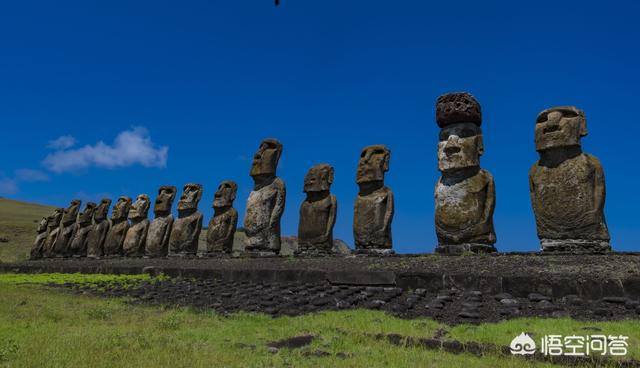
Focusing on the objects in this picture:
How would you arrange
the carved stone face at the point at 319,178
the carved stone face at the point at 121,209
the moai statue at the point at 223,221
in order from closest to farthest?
the carved stone face at the point at 319,178
the moai statue at the point at 223,221
the carved stone face at the point at 121,209

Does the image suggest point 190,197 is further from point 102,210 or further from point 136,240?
point 102,210

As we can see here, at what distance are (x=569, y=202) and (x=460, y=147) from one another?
2.77 metres

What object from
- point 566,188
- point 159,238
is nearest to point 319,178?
point 566,188

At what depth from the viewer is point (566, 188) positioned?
34.5ft

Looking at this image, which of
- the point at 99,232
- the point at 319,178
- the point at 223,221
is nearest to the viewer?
the point at 319,178

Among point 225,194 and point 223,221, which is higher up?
point 225,194

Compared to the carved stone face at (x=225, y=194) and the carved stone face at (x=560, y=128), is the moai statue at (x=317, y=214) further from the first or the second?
the carved stone face at (x=560, y=128)

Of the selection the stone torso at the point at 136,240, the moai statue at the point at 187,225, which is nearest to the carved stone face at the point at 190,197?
the moai statue at the point at 187,225

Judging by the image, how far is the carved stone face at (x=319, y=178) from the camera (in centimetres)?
1582

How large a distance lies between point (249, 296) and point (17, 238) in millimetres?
38068

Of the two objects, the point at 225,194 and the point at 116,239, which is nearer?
the point at 225,194

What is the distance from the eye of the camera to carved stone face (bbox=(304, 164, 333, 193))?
1582cm

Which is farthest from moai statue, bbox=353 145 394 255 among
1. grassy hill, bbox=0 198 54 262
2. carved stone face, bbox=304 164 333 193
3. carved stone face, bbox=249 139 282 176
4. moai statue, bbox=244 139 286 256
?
grassy hill, bbox=0 198 54 262

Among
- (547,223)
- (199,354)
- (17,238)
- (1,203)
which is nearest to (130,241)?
(547,223)
